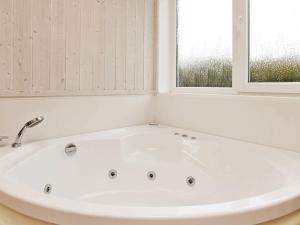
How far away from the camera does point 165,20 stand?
7.89 ft

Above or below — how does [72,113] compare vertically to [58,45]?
below

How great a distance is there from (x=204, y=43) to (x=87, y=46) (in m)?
0.94

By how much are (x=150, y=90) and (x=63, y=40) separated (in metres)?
0.88

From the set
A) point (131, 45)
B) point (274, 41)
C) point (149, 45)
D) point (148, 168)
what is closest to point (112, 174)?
point (148, 168)

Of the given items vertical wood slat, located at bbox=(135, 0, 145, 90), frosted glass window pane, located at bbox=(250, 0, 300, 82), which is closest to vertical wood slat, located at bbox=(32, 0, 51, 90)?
vertical wood slat, located at bbox=(135, 0, 145, 90)

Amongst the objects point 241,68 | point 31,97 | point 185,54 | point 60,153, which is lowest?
point 60,153

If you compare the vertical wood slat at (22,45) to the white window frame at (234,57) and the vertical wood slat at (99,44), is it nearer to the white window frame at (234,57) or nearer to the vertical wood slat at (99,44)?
the vertical wood slat at (99,44)

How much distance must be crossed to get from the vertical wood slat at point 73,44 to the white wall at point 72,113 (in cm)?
14

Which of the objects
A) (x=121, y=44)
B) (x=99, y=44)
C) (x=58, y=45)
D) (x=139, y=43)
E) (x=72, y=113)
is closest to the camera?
(x=58, y=45)

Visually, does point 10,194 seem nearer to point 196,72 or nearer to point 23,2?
point 23,2

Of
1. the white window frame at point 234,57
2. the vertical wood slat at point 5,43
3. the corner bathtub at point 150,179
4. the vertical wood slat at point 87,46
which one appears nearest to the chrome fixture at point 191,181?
the corner bathtub at point 150,179

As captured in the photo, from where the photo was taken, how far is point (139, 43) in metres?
2.25

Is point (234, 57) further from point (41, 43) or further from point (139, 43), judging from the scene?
A: point (41, 43)

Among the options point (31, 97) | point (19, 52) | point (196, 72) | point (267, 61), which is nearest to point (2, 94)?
point (31, 97)
